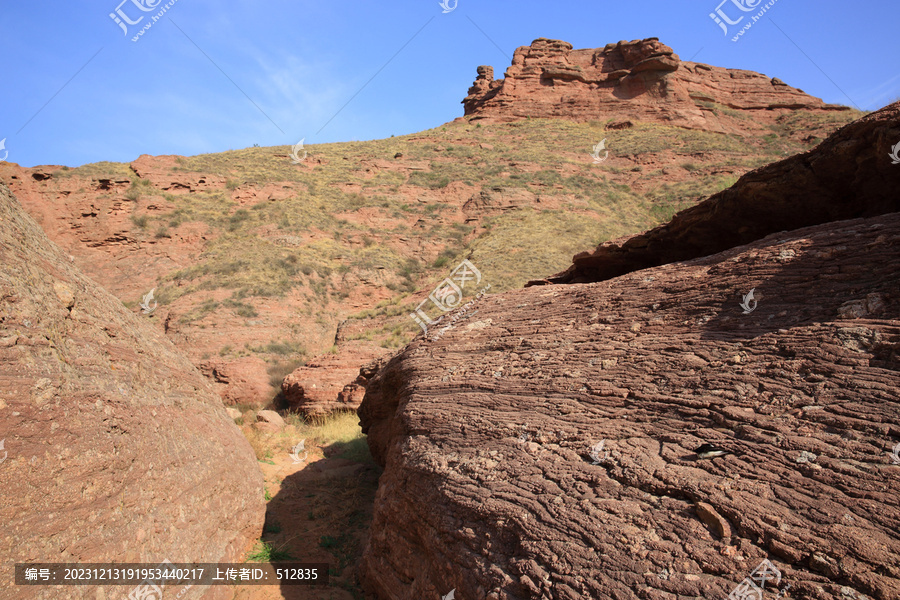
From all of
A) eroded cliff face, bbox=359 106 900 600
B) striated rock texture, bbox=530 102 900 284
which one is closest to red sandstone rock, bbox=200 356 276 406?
Result: eroded cliff face, bbox=359 106 900 600

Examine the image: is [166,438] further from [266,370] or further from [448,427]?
[266,370]

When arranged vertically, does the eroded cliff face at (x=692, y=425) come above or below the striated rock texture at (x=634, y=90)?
below

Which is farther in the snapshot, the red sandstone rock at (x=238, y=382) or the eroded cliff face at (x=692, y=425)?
the red sandstone rock at (x=238, y=382)

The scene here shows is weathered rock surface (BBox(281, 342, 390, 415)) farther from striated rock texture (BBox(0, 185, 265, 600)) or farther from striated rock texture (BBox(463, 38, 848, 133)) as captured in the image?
striated rock texture (BBox(463, 38, 848, 133))

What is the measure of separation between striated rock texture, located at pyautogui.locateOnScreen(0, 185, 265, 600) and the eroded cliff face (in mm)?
1750

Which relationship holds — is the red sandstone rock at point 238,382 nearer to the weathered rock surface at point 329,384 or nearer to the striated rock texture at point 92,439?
the weathered rock surface at point 329,384

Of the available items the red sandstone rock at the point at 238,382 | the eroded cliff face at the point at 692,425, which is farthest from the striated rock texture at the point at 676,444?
the red sandstone rock at the point at 238,382

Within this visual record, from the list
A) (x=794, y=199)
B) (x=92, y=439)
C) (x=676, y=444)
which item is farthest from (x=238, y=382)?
(x=794, y=199)

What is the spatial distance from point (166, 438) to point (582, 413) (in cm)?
359

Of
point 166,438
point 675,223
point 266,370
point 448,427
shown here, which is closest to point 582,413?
point 448,427

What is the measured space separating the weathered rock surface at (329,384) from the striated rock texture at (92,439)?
6199 millimetres

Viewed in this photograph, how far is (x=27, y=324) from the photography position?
356 cm

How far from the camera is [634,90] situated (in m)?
42.7

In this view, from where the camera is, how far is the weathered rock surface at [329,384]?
11.8 m
